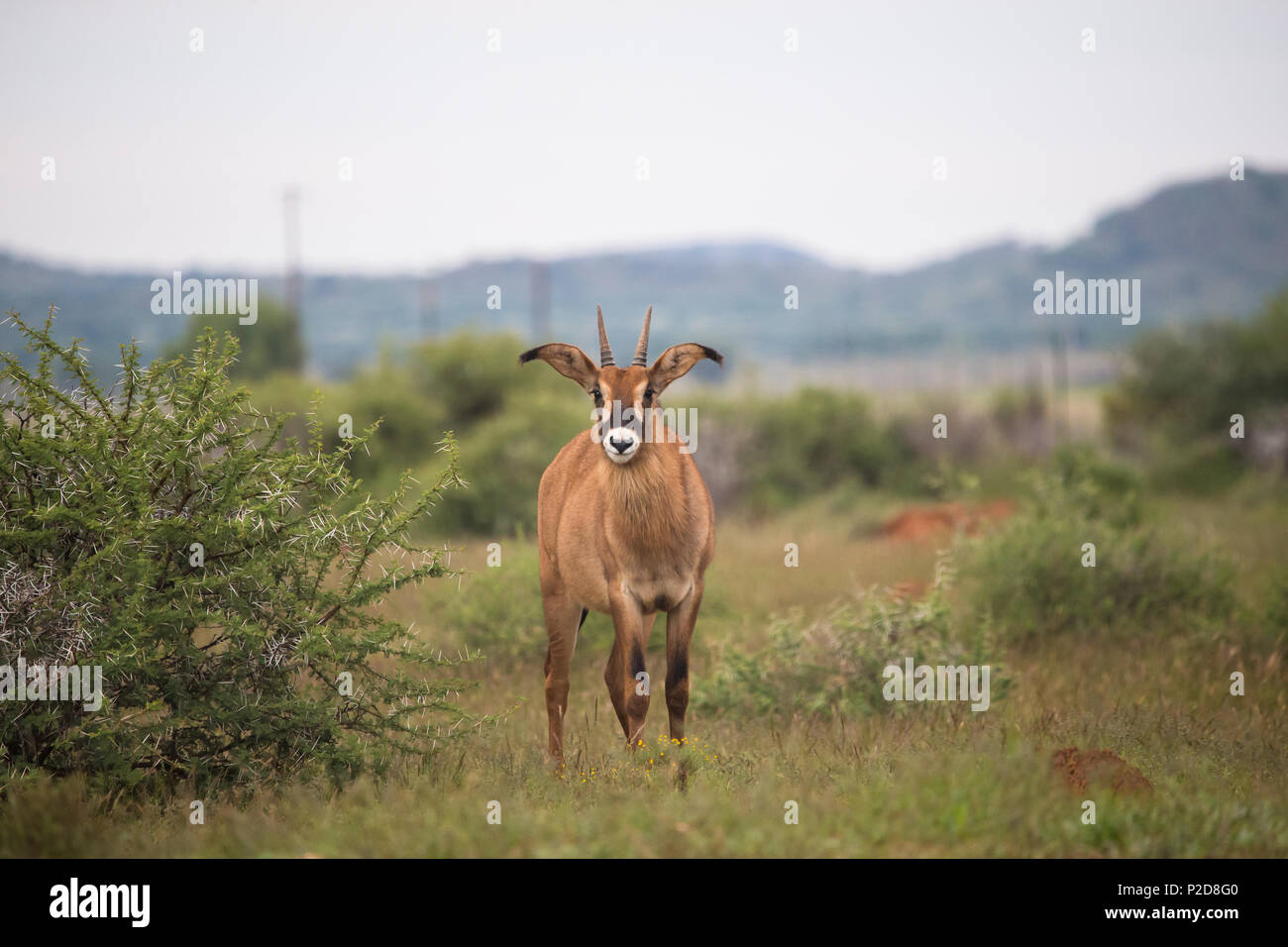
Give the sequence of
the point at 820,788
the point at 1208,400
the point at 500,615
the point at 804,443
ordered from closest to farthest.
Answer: the point at 820,788 < the point at 500,615 < the point at 1208,400 < the point at 804,443

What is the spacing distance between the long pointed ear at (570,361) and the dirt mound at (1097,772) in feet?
11.3

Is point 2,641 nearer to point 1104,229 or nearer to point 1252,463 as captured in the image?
point 1252,463

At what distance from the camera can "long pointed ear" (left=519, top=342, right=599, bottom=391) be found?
6.53m

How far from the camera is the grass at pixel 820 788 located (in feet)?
17.0

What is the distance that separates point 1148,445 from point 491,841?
25397mm

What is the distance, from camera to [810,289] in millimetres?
150250

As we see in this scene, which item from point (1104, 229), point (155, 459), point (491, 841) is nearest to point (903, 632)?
point (491, 841)

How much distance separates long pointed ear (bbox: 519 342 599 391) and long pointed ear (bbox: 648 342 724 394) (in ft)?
1.19

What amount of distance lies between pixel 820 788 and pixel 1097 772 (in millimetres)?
1488

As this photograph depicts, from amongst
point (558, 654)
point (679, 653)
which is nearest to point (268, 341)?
point (558, 654)

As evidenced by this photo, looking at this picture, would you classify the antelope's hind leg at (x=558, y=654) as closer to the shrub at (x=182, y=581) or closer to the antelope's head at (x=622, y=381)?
the shrub at (x=182, y=581)

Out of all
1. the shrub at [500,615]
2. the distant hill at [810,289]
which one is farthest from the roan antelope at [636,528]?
the distant hill at [810,289]

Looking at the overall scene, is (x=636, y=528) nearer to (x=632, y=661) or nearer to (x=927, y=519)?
(x=632, y=661)

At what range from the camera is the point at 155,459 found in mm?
6520
